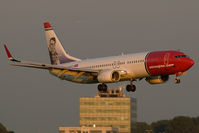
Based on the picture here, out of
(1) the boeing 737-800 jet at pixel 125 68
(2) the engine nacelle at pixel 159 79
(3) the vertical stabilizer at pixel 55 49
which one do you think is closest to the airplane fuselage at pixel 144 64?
(1) the boeing 737-800 jet at pixel 125 68

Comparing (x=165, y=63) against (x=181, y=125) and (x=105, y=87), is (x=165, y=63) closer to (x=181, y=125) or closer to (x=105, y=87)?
(x=105, y=87)

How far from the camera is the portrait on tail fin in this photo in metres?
104

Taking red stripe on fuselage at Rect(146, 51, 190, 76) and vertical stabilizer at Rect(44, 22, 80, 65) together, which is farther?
vertical stabilizer at Rect(44, 22, 80, 65)

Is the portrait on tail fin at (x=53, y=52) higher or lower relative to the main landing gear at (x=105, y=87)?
higher

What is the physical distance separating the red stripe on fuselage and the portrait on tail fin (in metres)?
22.0

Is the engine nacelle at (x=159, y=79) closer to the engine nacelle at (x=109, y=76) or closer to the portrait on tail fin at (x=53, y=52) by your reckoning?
the engine nacelle at (x=109, y=76)

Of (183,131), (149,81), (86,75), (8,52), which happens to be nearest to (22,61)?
(8,52)

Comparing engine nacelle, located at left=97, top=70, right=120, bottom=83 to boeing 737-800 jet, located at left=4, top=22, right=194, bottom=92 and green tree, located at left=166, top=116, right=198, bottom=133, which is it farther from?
green tree, located at left=166, top=116, right=198, bottom=133

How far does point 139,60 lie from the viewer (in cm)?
8738

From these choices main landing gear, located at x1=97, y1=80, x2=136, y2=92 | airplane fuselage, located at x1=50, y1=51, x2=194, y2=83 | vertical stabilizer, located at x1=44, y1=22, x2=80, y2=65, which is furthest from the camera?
vertical stabilizer, located at x1=44, y1=22, x2=80, y2=65

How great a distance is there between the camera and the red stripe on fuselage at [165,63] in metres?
85.4

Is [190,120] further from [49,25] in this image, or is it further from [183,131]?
[49,25]

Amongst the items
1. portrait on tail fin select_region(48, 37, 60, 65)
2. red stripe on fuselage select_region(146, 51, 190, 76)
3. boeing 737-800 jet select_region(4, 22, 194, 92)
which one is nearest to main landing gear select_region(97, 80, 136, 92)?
boeing 737-800 jet select_region(4, 22, 194, 92)

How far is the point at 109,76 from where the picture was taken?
88125 millimetres
